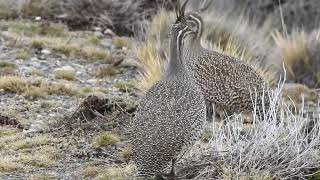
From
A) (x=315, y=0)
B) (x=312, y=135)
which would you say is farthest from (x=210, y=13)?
(x=312, y=135)

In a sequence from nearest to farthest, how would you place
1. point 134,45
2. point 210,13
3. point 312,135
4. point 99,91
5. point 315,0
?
point 312,135, point 99,91, point 134,45, point 210,13, point 315,0

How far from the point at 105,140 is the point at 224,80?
60.8 inches

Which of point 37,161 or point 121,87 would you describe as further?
point 121,87

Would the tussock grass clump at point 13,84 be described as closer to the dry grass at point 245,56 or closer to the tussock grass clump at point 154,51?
the tussock grass clump at point 154,51

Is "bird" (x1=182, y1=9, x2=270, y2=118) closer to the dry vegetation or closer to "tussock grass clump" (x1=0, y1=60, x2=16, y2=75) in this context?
the dry vegetation

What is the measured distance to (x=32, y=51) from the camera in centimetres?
1191

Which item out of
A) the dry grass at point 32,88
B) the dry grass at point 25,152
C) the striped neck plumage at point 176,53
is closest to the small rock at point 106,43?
the dry grass at point 32,88

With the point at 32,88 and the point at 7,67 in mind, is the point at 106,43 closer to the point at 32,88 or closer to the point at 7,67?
the point at 7,67

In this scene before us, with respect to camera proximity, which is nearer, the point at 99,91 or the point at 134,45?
the point at 99,91

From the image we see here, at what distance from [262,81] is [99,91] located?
222 cm

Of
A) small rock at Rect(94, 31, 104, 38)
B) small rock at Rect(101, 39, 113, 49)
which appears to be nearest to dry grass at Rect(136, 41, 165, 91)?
small rock at Rect(101, 39, 113, 49)

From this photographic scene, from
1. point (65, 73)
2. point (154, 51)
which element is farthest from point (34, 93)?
point (154, 51)

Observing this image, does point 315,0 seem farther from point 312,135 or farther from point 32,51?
point 312,135

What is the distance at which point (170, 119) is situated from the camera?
6828 mm
